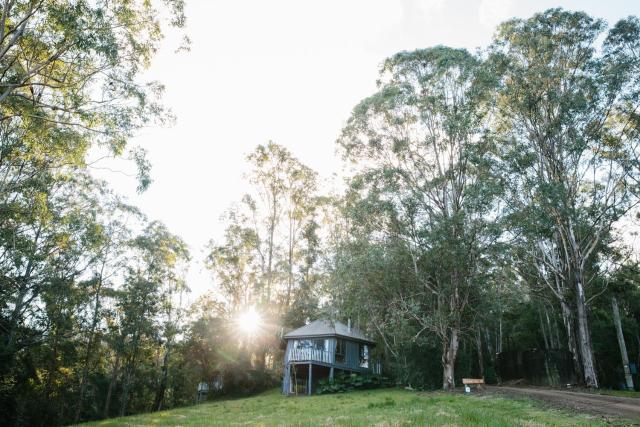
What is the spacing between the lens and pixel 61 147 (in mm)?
16062

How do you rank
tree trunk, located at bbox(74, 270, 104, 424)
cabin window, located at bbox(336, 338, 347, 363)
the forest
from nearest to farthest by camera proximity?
1. the forest
2. tree trunk, located at bbox(74, 270, 104, 424)
3. cabin window, located at bbox(336, 338, 347, 363)

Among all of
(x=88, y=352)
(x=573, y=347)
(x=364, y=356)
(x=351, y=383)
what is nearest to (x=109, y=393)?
(x=88, y=352)

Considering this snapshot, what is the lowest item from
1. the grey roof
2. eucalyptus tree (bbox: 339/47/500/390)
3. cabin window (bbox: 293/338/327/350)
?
cabin window (bbox: 293/338/327/350)

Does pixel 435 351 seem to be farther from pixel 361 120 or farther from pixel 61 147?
pixel 61 147

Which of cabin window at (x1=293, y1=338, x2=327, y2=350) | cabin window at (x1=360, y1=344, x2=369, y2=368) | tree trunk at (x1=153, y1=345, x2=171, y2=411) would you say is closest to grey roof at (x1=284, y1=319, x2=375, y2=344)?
cabin window at (x1=293, y1=338, x2=327, y2=350)

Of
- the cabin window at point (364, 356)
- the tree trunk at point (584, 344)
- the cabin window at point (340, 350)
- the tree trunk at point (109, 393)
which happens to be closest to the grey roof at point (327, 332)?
the cabin window at point (340, 350)

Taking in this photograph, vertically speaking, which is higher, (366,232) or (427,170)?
(427,170)

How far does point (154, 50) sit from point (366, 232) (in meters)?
16.2

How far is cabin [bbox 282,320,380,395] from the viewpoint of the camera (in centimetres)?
3109

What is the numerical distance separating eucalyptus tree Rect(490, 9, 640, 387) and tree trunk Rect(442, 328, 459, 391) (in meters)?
6.38

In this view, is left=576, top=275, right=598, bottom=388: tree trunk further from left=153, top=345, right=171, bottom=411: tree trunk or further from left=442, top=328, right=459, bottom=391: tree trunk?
left=153, top=345, right=171, bottom=411: tree trunk

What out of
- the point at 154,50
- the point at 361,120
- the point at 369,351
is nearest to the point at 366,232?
the point at 361,120

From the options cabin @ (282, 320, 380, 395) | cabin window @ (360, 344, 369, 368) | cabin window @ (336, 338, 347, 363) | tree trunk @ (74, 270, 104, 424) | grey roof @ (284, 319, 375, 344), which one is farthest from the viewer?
cabin window @ (360, 344, 369, 368)

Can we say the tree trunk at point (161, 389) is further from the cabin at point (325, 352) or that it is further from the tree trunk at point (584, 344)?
the tree trunk at point (584, 344)
